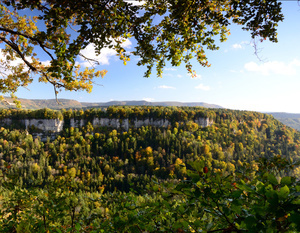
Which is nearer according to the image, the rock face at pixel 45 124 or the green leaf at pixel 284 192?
the green leaf at pixel 284 192

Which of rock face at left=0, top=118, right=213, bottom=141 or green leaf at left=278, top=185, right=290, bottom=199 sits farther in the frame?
rock face at left=0, top=118, right=213, bottom=141

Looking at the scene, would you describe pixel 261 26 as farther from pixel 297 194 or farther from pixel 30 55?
pixel 30 55

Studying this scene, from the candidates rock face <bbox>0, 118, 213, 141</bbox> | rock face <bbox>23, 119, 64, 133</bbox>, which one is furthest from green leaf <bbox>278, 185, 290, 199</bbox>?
rock face <bbox>23, 119, 64, 133</bbox>

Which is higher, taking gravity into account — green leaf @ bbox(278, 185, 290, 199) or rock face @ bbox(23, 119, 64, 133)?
green leaf @ bbox(278, 185, 290, 199)

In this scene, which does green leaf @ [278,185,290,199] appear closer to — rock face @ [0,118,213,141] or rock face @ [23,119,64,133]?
rock face @ [0,118,213,141]

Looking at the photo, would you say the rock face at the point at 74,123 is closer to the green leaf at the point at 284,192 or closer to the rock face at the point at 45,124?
the rock face at the point at 45,124

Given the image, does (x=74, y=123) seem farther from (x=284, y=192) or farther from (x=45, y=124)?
(x=284, y=192)

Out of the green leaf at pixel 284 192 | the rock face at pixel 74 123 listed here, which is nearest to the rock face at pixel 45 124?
the rock face at pixel 74 123

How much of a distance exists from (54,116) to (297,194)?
176899mm

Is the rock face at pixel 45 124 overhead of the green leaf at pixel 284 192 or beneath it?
beneath

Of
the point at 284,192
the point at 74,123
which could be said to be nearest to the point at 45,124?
the point at 74,123

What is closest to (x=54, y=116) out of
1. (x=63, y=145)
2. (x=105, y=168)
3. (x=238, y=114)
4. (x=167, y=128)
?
(x=63, y=145)

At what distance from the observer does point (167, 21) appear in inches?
202

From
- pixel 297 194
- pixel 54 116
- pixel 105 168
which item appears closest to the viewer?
pixel 297 194
